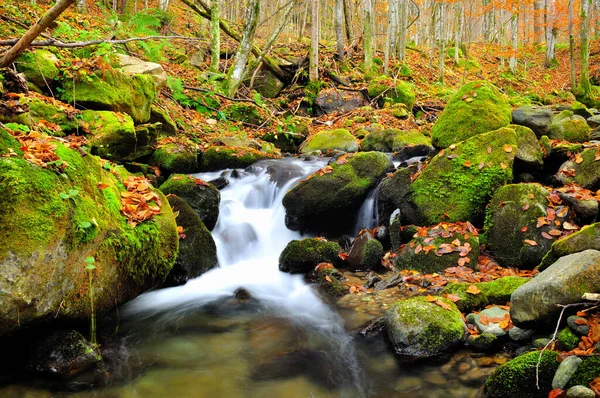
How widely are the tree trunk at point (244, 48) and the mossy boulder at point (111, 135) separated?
6036 millimetres

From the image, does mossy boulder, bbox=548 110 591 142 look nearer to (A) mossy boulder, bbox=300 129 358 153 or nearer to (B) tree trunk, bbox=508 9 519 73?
(A) mossy boulder, bbox=300 129 358 153

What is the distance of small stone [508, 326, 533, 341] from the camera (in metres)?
3.97

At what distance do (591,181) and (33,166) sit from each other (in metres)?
7.49

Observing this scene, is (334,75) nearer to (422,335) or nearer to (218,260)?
(218,260)

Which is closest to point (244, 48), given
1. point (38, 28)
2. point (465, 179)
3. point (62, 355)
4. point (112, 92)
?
point (112, 92)

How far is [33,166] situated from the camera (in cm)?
392

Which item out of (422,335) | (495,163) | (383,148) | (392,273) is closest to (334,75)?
(383,148)

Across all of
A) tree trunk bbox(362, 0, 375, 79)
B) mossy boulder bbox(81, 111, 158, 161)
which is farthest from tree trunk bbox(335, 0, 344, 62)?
mossy boulder bbox(81, 111, 158, 161)

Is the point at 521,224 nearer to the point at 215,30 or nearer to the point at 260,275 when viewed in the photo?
the point at 260,275

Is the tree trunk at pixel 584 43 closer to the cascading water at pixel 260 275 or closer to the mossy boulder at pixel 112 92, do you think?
the cascading water at pixel 260 275

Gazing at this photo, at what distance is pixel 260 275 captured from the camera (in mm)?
7141

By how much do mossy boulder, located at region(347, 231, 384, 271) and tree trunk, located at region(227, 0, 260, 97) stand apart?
343 inches

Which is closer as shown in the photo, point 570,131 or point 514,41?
point 570,131

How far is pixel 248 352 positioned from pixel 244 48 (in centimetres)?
1113
